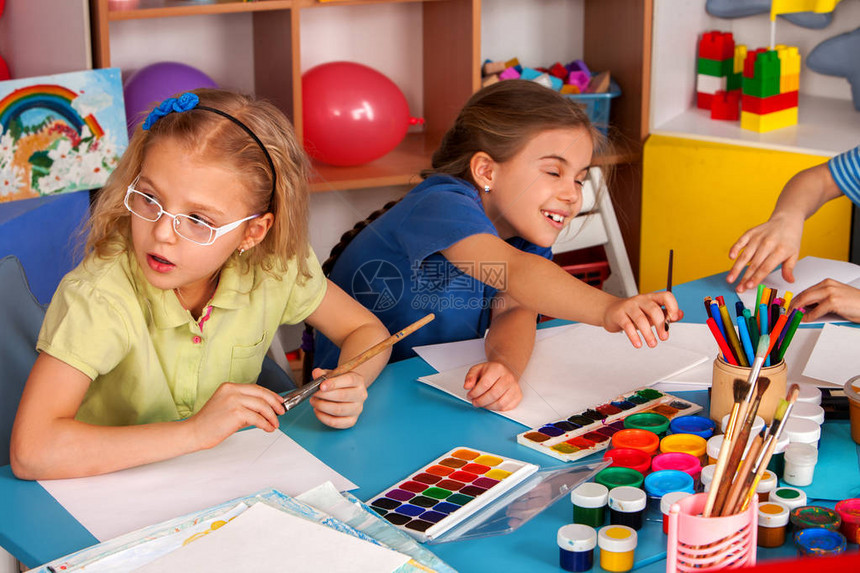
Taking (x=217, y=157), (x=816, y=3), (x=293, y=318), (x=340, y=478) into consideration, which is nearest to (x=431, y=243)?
(x=293, y=318)

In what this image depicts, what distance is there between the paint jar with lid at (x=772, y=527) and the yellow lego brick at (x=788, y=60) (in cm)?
196

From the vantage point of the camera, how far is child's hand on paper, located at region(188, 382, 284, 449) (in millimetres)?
1027

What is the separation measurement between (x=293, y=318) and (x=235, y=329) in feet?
0.35

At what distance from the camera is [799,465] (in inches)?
37.1

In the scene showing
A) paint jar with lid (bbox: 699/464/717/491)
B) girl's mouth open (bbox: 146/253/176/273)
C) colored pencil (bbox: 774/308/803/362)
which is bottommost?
paint jar with lid (bbox: 699/464/717/491)

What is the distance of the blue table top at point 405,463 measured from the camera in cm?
84

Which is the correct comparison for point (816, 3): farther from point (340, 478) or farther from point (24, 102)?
point (340, 478)

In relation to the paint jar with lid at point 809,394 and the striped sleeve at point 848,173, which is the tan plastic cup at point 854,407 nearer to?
the paint jar with lid at point 809,394

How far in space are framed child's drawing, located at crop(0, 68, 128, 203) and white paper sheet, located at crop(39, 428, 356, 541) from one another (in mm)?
1059

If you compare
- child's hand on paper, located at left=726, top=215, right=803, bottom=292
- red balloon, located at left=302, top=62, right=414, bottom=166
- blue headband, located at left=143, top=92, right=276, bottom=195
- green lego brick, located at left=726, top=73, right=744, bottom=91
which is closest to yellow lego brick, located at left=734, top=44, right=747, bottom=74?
green lego brick, located at left=726, top=73, right=744, bottom=91

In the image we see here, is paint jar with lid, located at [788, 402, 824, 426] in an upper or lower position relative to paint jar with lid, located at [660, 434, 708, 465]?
upper

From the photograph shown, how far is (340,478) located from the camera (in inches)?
39.1

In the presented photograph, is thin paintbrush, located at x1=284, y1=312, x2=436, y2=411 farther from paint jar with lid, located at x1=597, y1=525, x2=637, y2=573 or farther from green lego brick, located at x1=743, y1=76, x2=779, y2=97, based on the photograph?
green lego brick, located at x1=743, y1=76, x2=779, y2=97

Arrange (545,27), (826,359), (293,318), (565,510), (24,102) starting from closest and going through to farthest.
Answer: (565,510) < (826,359) < (293,318) < (24,102) < (545,27)
